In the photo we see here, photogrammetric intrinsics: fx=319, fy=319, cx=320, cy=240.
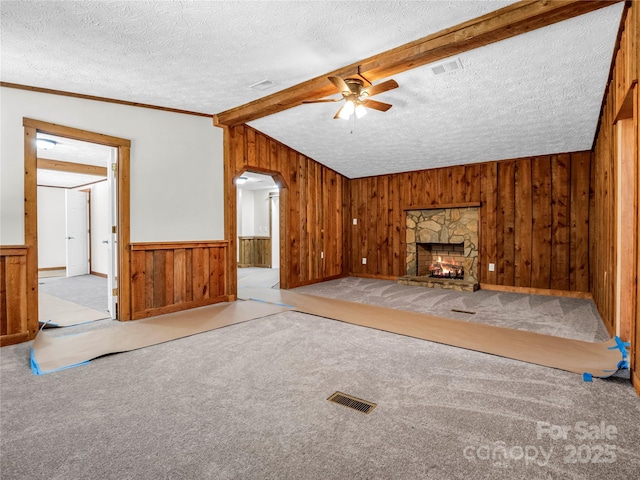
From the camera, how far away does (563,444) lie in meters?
1.51

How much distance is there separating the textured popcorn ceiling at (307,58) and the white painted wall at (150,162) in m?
0.20

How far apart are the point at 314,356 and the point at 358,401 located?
0.75 meters

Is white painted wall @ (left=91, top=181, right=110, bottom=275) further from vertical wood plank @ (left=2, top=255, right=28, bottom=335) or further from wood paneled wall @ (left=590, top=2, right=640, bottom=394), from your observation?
wood paneled wall @ (left=590, top=2, right=640, bottom=394)

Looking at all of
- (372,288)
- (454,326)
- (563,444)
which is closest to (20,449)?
(563,444)

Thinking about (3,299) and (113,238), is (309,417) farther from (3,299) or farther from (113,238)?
(113,238)

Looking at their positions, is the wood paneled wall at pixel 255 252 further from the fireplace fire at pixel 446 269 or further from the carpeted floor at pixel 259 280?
the fireplace fire at pixel 446 269

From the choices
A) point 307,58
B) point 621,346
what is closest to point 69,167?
point 307,58

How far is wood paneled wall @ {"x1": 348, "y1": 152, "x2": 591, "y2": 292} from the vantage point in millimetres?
4891

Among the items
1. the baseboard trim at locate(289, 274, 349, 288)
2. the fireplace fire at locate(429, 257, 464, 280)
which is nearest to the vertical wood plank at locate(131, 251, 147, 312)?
the baseboard trim at locate(289, 274, 349, 288)

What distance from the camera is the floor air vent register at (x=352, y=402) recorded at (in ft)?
6.04

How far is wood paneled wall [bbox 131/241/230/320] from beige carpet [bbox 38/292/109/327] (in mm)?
577

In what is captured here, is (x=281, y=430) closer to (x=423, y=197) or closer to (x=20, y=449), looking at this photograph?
(x=20, y=449)

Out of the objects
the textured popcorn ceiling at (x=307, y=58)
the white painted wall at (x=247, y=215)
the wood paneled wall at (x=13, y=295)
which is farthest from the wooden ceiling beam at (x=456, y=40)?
the white painted wall at (x=247, y=215)

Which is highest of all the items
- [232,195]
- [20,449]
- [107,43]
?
[107,43]
